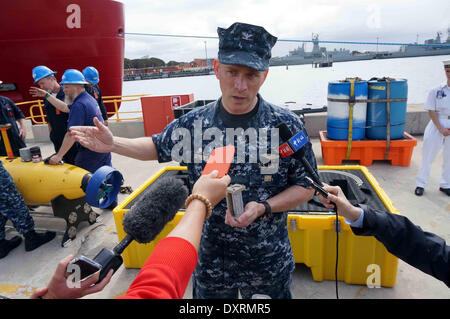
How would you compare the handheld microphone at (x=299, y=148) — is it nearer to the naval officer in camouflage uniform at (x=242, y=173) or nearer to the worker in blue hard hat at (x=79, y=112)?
the naval officer in camouflage uniform at (x=242, y=173)

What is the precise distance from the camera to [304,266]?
3.10m

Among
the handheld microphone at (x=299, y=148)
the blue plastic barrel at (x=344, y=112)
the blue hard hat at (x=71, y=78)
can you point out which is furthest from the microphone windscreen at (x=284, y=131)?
the blue plastic barrel at (x=344, y=112)

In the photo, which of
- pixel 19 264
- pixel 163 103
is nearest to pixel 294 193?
pixel 19 264

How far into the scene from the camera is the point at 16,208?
141 inches

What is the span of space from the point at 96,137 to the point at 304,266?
253 centimetres

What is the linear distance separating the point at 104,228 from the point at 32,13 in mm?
11128

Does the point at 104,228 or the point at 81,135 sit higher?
the point at 81,135

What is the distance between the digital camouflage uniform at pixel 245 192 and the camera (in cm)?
179

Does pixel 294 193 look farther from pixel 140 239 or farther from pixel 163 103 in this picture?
pixel 163 103

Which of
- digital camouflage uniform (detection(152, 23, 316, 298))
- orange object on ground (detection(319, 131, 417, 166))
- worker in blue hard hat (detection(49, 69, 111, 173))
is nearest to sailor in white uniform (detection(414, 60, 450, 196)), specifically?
orange object on ground (detection(319, 131, 417, 166))

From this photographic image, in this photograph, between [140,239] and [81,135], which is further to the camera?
[81,135]

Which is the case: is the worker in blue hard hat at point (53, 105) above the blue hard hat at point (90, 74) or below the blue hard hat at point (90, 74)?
below

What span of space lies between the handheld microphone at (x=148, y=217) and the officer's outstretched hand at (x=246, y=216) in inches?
12.2

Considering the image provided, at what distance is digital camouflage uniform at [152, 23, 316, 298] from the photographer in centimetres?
179
